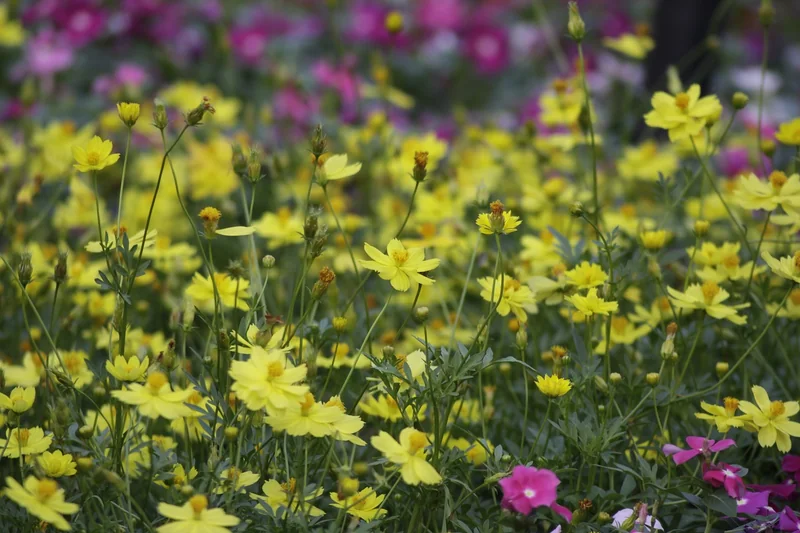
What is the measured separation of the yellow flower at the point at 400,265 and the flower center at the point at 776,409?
0.45m

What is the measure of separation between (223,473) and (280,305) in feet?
2.34

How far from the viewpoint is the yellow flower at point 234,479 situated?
3.34 feet

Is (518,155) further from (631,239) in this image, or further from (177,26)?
(177,26)

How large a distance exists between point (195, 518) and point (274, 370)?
169 mm

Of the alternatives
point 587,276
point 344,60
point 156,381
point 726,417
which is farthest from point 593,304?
point 344,60

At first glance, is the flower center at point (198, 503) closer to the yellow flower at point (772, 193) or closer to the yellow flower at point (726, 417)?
the yellow flower at point (726, 417)

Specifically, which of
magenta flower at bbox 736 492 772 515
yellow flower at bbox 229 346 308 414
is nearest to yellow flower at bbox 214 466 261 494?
yellow flower at bbox 229 346 308 414

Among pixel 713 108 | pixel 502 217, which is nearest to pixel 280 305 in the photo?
pixel 502 217

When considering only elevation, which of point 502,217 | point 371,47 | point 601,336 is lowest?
point 371,47

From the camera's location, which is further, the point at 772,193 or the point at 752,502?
the point at 772,193

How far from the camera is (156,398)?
101cm

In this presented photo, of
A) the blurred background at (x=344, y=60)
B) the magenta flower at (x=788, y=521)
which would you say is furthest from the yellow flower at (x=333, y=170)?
the blurred background at (x=344, y=60)

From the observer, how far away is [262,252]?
218 cm

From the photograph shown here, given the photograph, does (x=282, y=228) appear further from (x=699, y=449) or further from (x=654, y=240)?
(x=699, y=449)
